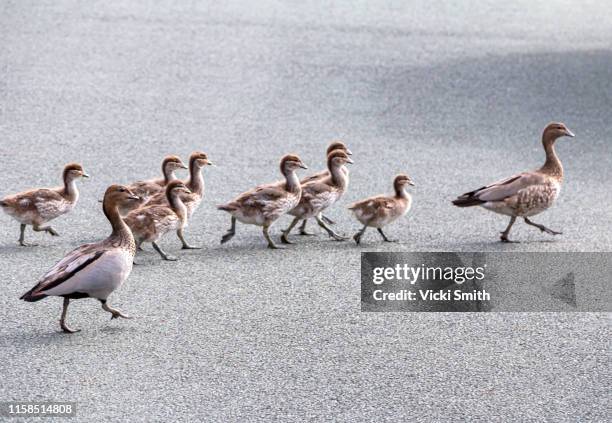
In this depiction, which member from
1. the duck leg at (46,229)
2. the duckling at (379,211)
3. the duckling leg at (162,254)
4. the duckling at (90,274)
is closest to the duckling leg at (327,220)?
the duckling at (379,211)

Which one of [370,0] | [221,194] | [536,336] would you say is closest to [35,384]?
[536,336]

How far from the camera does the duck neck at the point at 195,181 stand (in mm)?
10438

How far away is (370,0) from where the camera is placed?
22.0m

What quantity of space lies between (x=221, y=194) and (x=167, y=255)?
199 centimetres

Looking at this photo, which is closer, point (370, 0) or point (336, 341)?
point (336, 341)

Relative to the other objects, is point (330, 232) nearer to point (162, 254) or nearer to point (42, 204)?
point (162, 254)

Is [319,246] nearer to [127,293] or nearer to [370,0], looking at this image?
[127,293]

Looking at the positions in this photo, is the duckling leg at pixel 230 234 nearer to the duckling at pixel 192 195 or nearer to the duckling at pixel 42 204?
the duckling at pixel 192 195

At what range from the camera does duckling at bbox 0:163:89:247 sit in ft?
31.9

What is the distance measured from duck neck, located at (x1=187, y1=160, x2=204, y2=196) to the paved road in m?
0.34

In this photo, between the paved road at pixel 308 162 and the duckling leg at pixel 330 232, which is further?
the duckling leg at pixel 330 232

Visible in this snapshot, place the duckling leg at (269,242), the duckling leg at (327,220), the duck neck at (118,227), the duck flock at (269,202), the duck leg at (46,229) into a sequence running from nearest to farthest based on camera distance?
the duck neck at (118,227), the duck flock at (269,202), the duck leg at (46,229), the duckling leg at (269,242), the duckling leg at (327,220)

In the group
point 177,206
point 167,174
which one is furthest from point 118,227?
point 167,174

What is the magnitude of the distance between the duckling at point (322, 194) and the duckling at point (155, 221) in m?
1.00
